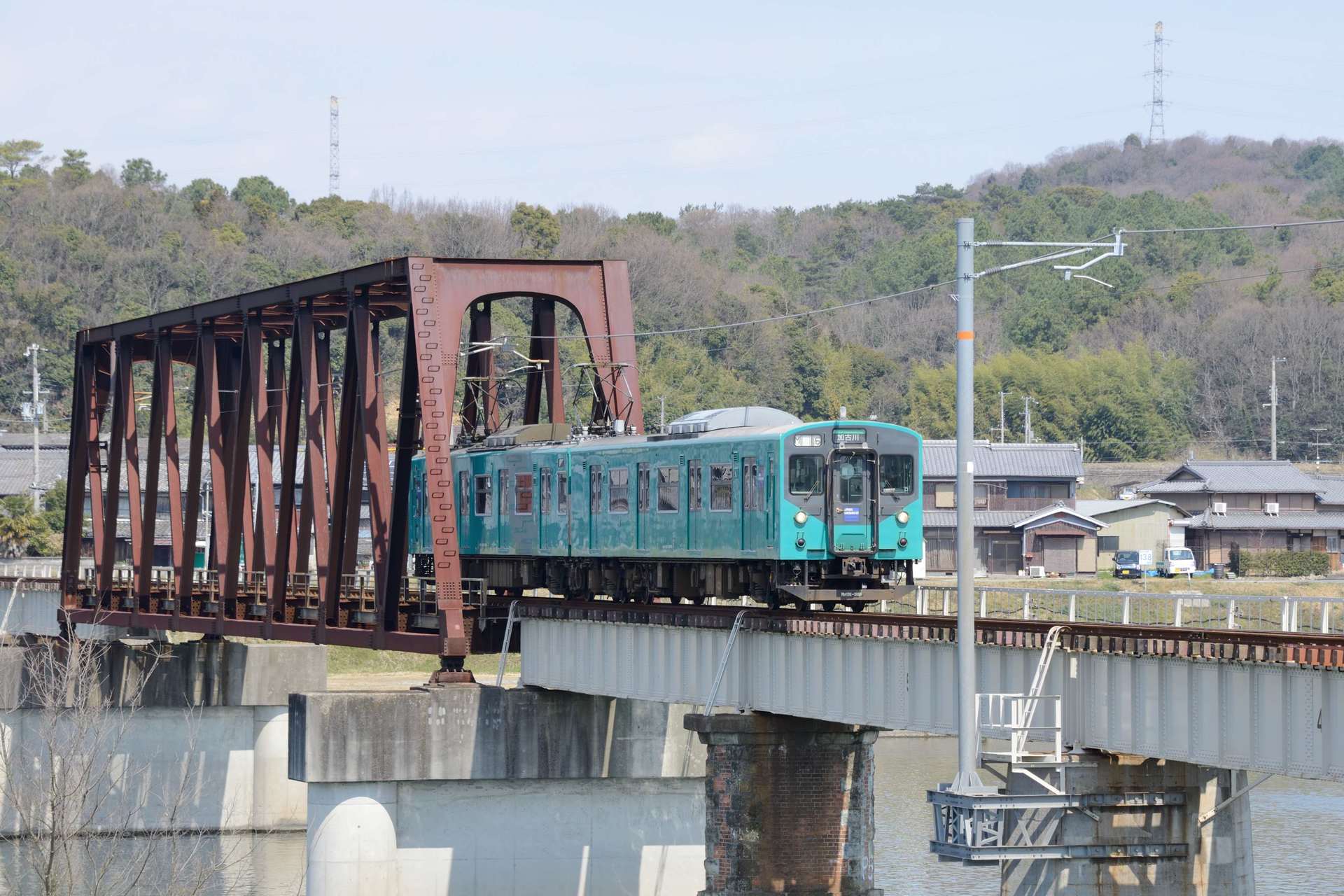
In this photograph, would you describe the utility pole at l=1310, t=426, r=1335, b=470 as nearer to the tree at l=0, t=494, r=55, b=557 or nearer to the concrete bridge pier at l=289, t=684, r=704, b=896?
the tree at l=0, t=494, r=55, b=557

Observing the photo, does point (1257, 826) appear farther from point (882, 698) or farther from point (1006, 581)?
point (1006, 581)

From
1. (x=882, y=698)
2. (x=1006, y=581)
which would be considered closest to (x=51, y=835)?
(x=882, y=698)

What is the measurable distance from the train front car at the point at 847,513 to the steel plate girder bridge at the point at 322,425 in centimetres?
895

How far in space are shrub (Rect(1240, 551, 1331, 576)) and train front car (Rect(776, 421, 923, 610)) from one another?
235 feet

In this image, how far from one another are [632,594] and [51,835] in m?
11.8

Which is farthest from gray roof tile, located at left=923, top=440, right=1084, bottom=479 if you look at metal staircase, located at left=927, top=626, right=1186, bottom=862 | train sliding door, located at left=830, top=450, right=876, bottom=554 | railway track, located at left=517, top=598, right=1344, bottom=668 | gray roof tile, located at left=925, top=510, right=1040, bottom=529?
metal staircase, located at left=927, top=626, right=1186, bottom=862

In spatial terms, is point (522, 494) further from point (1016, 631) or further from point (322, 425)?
point (1016, 631)

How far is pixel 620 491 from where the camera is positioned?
38.9 metres

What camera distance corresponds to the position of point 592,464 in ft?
131

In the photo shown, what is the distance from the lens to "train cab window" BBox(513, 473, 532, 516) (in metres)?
42.3

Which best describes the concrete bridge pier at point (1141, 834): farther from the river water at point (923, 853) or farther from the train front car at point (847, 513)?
the river water at point (923, 853)

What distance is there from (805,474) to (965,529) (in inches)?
403

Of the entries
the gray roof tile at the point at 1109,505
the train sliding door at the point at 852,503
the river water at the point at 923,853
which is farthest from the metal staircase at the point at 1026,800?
the gray roof tile at the point at 1109,505

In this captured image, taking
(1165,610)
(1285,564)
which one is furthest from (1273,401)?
(1165,610)
